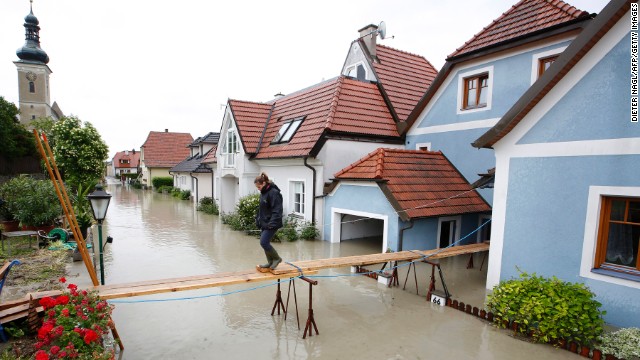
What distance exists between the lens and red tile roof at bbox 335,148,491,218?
10.3 meters

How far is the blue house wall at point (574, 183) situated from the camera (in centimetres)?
599

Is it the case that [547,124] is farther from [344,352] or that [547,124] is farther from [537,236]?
[344,352]

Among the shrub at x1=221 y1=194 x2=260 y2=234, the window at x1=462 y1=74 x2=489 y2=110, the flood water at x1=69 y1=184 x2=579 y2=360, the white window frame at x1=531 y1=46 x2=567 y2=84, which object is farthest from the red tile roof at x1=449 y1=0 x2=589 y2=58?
the shrub at x1=221 y1=194 x2=260 y2=234

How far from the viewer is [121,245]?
42.0 ft

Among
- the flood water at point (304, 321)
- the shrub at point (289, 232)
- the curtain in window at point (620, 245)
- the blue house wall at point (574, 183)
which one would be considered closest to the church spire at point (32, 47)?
the flood water at point (304, 321)

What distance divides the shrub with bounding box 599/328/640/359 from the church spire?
2919 inches

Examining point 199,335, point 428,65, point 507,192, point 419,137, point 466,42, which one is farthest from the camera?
point 428,65

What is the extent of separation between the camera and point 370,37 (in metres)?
16.7

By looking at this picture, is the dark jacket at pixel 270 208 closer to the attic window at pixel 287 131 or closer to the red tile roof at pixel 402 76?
the attic window at pixel 287 131

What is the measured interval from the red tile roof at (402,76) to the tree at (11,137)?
89.8 ft

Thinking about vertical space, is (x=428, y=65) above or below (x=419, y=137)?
above

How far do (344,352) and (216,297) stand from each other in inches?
146

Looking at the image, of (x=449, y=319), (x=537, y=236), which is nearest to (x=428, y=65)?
(x=537, y=236)

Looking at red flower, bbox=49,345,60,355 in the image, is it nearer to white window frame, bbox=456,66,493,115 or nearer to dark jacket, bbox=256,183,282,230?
dark jacket, bbox=256,183,282,230
